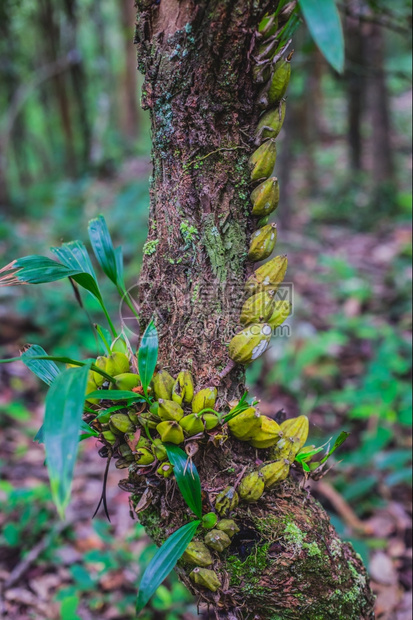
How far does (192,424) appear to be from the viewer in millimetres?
765

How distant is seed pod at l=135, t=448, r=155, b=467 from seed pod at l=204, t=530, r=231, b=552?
161 millimetres

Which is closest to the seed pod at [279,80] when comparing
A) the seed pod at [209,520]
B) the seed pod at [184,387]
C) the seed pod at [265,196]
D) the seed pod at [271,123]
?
the seed pod at [271,123]

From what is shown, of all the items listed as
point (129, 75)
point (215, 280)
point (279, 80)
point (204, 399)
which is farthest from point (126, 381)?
point (129, 75)

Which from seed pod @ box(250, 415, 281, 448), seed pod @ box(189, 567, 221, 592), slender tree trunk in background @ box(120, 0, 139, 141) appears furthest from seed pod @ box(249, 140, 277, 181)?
slender tree trunk in background @ box(120, 0, 139, 141)

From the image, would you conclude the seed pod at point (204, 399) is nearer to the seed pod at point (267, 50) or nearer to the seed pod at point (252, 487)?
the seed pod at point (252, 487)

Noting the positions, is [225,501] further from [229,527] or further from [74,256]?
[74,256]

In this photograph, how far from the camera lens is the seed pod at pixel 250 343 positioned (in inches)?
31.5

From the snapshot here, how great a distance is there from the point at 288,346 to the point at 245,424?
7.40 feet

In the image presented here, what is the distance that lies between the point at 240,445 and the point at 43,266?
50cm

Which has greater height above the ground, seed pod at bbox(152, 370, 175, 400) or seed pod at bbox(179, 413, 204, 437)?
seed pod at bbox(152, 370, 175, 400)

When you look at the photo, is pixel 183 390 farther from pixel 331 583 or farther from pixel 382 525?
pixel 382 525

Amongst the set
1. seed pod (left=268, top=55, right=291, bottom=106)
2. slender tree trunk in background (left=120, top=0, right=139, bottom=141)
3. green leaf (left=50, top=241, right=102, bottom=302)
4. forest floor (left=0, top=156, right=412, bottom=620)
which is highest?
slender tree trunk in background (left=120, top=0, right=139, bottom=141)

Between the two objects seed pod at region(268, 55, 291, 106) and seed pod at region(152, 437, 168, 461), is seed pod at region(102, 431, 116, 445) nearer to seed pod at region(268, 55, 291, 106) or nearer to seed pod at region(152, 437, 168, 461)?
seed pod at region(152, 437, 168, 461)

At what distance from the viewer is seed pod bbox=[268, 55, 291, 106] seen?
0.74 m
